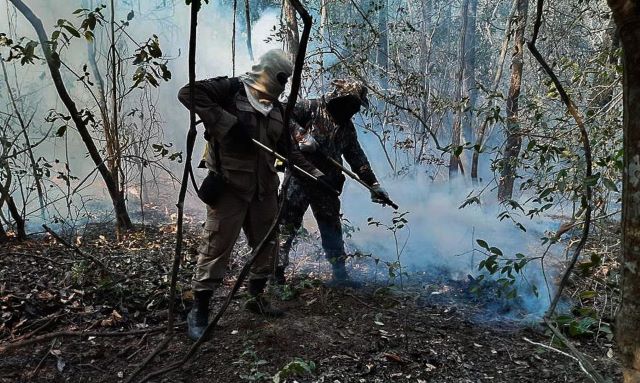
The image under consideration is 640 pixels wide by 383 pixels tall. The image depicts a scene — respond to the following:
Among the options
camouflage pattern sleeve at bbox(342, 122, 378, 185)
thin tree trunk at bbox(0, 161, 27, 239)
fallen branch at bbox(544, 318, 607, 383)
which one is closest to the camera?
fallen branch at bbox(544, 318, 607, 383)

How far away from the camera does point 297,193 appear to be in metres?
4.18

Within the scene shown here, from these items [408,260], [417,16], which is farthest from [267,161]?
[417,16]

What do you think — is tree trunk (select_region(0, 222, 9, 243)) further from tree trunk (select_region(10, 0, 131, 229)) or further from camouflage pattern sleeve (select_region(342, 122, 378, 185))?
camouflage pattern sleeve (select_region(342, 122, 378, 185))

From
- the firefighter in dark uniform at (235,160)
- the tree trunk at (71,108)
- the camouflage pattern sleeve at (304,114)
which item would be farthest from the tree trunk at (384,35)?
the firefighter in dark uniform at (235,160)

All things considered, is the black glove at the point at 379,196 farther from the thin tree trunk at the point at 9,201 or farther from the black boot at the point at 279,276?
the thin tree trunk at the point at 9,201

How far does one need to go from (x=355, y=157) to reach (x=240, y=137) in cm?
156

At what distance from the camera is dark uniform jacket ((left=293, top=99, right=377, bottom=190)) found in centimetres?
407

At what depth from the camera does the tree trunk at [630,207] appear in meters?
0.98

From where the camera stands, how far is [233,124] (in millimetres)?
2871

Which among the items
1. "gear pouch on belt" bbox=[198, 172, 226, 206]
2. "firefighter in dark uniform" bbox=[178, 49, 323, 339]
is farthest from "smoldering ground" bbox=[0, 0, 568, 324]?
"gear pouch on belt" bbox=[198, 172, 226, 206]

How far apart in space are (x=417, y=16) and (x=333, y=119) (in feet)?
55.4

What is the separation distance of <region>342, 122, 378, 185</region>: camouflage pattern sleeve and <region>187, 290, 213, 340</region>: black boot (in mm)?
1863

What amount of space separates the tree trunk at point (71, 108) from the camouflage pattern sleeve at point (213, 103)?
5.61 ft

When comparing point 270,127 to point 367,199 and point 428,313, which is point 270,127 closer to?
point 428,313
